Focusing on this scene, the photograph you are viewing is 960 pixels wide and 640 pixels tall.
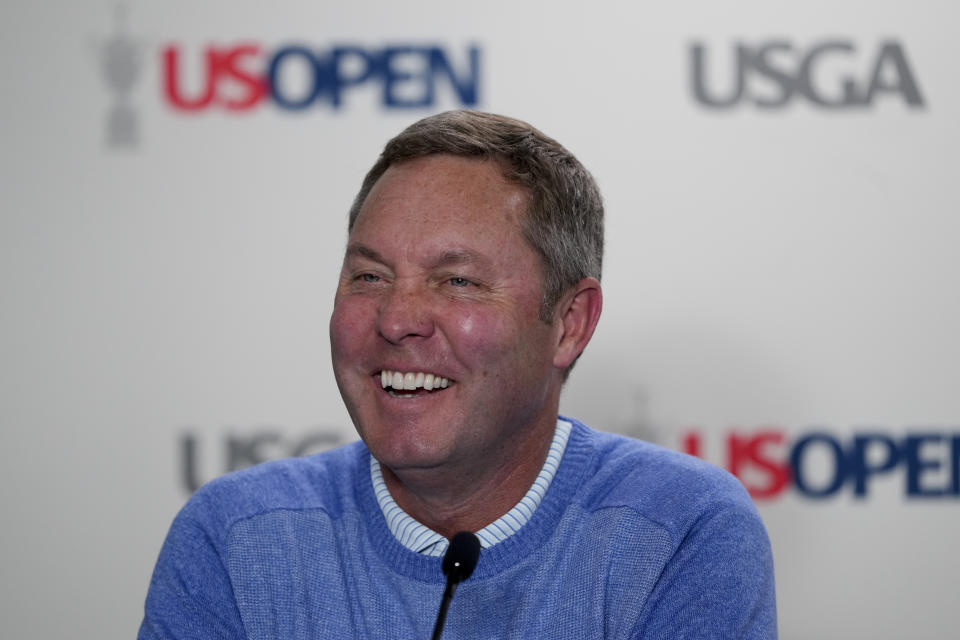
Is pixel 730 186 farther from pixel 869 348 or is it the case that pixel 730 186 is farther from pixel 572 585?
pixel 572 585

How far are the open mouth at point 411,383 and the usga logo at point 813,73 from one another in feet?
4.75

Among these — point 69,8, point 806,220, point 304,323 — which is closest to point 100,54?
point 69,8

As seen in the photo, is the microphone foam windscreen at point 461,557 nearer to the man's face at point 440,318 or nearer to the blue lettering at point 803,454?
the man's face at point 440,318

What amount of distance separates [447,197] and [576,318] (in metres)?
0.28

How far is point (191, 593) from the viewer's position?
4.66 feet

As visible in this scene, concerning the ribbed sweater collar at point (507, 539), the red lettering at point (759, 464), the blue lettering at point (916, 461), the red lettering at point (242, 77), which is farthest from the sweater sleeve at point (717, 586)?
the red lettering at point (242, 77)

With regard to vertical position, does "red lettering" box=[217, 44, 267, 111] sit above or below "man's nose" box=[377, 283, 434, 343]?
above

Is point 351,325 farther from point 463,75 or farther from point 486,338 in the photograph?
point 463,75

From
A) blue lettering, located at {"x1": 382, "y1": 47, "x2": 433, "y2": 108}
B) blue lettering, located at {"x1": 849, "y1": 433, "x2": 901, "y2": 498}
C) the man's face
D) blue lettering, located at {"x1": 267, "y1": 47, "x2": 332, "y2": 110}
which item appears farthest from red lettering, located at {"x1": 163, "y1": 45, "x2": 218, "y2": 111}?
blue lettering, located at {"x1": 849, "y1": 433, "x2": 901, "y2": 498}

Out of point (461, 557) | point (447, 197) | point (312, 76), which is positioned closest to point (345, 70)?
point (312, 76)

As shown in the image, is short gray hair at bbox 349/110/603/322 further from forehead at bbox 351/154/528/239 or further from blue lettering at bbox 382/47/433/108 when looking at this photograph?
blue lettering at bbox 382/47/433/108

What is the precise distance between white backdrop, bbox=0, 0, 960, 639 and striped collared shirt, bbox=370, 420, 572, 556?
1.04 meters

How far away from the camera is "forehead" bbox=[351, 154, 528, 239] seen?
4.54ft

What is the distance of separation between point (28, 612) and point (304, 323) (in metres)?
1.00
